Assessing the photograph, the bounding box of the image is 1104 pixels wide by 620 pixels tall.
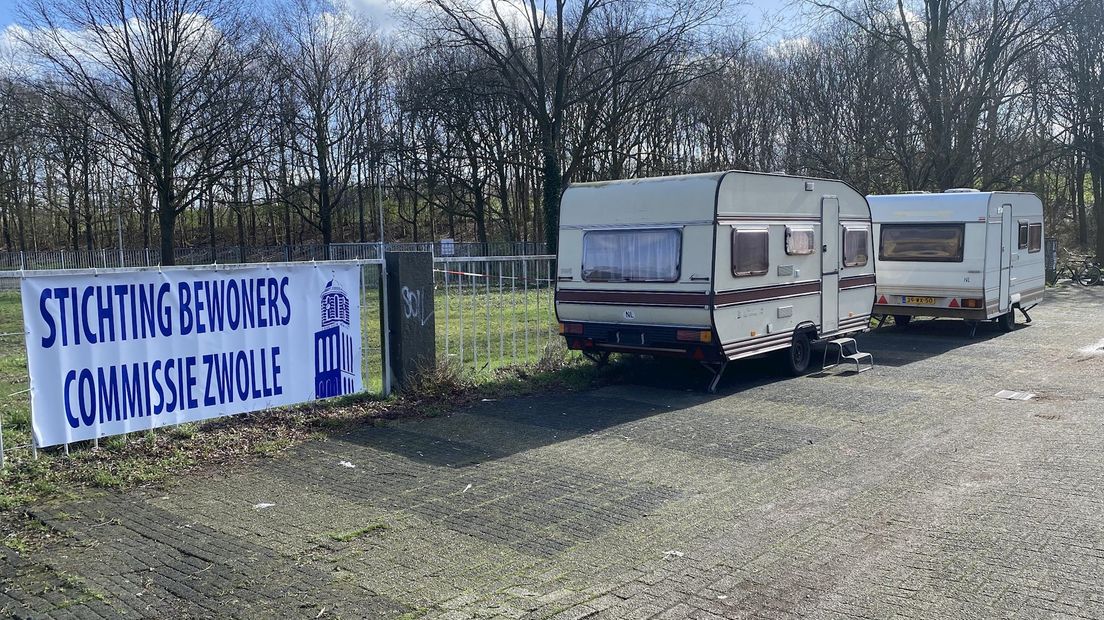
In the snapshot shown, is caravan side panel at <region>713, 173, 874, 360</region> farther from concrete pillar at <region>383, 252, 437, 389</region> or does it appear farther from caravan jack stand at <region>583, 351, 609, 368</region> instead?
concrete pillar at <region>383, 252, 437, 389</region>

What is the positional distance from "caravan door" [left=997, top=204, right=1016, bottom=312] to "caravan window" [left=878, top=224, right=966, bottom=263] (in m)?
1.16

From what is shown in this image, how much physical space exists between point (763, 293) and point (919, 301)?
274 inches

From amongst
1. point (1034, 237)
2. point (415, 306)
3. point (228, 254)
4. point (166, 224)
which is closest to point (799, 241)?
point (415, 306)

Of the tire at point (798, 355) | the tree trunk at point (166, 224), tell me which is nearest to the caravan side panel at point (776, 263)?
the tire at point (798, 355)

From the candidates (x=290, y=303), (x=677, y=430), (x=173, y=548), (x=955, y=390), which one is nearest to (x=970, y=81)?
(x=955, y=390)

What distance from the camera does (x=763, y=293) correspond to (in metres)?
11.0

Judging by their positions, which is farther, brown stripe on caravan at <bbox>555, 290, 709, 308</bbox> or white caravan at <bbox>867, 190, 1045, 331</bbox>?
white caravan at <bbox>867, 190, 1045, 331</bbox>

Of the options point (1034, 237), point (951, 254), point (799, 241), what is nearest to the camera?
point (799, 241)

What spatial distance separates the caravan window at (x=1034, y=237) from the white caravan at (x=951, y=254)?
2.21 ft

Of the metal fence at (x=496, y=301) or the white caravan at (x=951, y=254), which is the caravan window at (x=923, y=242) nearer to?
the white caravan at (x=951, y=254)

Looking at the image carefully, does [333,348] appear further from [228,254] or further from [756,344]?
[228,254]

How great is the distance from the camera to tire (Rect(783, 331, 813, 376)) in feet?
38.8

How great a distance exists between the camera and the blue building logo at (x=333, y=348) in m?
8.94

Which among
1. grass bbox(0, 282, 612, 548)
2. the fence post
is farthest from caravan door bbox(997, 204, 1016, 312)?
the fence post
